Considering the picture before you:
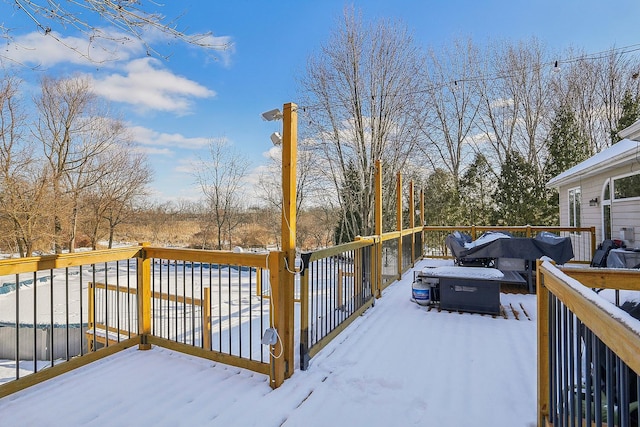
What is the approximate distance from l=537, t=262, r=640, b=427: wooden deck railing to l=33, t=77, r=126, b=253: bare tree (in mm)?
16265

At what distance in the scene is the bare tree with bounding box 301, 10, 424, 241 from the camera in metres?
12.3

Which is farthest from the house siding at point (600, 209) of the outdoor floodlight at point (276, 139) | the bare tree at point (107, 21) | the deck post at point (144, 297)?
the deck post at point (144, 297)

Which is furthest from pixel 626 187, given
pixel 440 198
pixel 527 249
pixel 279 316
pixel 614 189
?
pixel 440 198

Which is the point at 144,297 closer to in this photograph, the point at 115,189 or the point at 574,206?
the point at 574,206

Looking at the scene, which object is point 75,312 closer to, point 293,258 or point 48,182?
point 48,182

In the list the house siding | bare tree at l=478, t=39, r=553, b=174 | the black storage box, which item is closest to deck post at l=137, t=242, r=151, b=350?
the black storage box

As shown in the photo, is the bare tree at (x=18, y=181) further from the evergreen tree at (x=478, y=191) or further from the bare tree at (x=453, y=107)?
the evergreen tree at (x=478, y=191)

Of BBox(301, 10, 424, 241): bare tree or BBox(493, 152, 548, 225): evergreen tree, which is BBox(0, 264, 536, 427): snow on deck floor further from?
BBox(493, 152, 548, 225): evergreen tree

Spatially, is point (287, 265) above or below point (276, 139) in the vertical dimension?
below

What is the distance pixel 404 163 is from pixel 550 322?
40.3ft

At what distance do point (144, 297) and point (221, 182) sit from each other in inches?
619

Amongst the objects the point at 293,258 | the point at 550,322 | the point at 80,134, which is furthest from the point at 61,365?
the point at 80,134

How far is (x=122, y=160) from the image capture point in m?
16.7

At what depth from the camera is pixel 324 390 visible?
2.48 m
